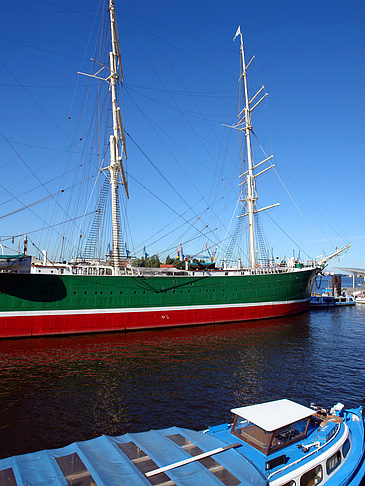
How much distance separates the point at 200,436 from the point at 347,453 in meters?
4.28

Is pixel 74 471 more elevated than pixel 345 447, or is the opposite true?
pixel 74 471

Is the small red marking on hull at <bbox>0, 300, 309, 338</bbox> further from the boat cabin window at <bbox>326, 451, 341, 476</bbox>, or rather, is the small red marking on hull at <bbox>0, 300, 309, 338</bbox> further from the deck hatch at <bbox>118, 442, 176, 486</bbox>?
the boat cabin window at <bbox>326, 451, 341, 476</bbox>

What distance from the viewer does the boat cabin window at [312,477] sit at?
6898 millimetres

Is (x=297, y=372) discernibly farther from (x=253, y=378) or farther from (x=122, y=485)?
(x=122, y=485)

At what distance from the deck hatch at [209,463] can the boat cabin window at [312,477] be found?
2.42 metres

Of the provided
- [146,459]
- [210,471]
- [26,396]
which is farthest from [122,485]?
[26,396]

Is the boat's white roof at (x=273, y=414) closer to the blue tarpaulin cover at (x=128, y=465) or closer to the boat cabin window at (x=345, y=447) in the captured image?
the blue tarpaulin cover at (x=128, y=465)

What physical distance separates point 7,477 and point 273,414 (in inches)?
235

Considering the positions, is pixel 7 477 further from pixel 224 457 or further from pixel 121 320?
pixel 121 320

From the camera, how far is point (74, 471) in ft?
17.6

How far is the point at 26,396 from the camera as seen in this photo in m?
13.2

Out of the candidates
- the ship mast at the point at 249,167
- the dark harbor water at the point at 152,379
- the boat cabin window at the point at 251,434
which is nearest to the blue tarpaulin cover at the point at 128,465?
the boat cabin window at the point at 251,434

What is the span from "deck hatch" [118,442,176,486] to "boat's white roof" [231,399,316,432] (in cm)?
268

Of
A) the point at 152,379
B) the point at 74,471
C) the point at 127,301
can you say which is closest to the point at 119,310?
the point at 127,301
